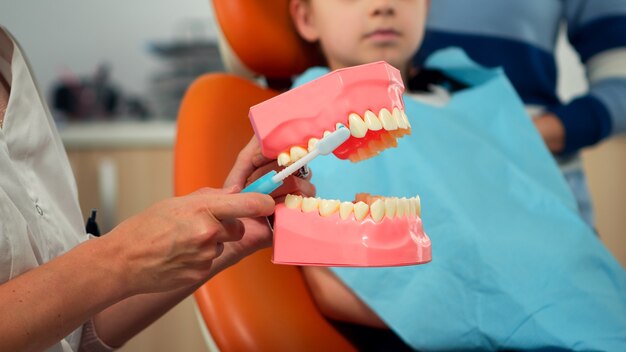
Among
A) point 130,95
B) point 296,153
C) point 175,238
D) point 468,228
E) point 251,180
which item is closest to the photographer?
point 175,238

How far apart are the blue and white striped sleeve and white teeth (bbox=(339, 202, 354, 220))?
32.9 inches

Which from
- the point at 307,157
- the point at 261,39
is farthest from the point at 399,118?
the point at 261,39

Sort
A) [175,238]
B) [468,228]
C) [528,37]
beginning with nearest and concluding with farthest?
[175,238] < [468,228] < [528,37]

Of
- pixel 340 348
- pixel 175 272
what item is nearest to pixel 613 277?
pixel 340 348

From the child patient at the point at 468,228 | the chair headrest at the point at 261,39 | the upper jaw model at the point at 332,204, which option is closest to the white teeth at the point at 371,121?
the upper jaw model at the point at 332,204

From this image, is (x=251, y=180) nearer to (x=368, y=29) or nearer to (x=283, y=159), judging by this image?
(x=283, y=159)

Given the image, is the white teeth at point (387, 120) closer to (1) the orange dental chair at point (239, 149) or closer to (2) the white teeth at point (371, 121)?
(2) the white teeth at point (371, 121)

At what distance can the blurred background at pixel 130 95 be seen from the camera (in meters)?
2.17

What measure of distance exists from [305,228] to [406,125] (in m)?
0.15

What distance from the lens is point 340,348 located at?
3.63 ft

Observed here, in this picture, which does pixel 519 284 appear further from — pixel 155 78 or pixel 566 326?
pixel 155 78

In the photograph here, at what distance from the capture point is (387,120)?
712 mm

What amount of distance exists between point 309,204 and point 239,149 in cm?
48

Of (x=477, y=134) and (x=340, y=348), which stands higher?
(x=477, y=134)
